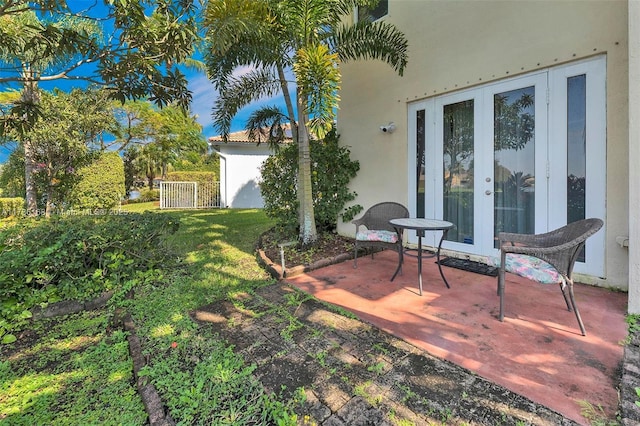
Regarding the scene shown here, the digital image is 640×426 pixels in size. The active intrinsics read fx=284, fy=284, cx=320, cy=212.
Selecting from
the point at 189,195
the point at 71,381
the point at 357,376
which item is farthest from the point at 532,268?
the point at 189,195

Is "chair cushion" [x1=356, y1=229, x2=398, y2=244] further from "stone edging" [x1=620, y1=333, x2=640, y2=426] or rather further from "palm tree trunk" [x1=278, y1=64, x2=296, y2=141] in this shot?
"palm tree trunk" [x1=278, y1=64, x2=296, y2=141]

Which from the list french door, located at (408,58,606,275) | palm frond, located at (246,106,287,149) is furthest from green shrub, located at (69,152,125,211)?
french door, located at (408,58,606,275)

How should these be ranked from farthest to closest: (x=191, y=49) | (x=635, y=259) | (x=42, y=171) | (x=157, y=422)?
(x=42, y=171), (x=191, y=49), (x=635, y=259), (x=157, y=422)

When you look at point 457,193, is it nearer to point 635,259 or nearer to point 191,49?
point 635,259

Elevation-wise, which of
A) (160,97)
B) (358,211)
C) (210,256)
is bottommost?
(210,256)

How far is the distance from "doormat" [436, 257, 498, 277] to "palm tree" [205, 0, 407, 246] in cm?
262

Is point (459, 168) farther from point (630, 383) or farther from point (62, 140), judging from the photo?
point (62, 140)

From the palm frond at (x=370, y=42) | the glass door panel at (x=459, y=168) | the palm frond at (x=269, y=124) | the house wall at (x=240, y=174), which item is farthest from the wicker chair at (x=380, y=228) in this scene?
the house wall at (x=240, y=174)

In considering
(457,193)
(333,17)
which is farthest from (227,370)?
(333,17)

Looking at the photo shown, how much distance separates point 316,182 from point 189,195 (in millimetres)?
12831

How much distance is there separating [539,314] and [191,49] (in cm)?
529

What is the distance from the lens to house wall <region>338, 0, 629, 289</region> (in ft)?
12.2

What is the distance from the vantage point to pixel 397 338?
2.75m

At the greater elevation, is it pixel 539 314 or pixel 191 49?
pixel 191 49
